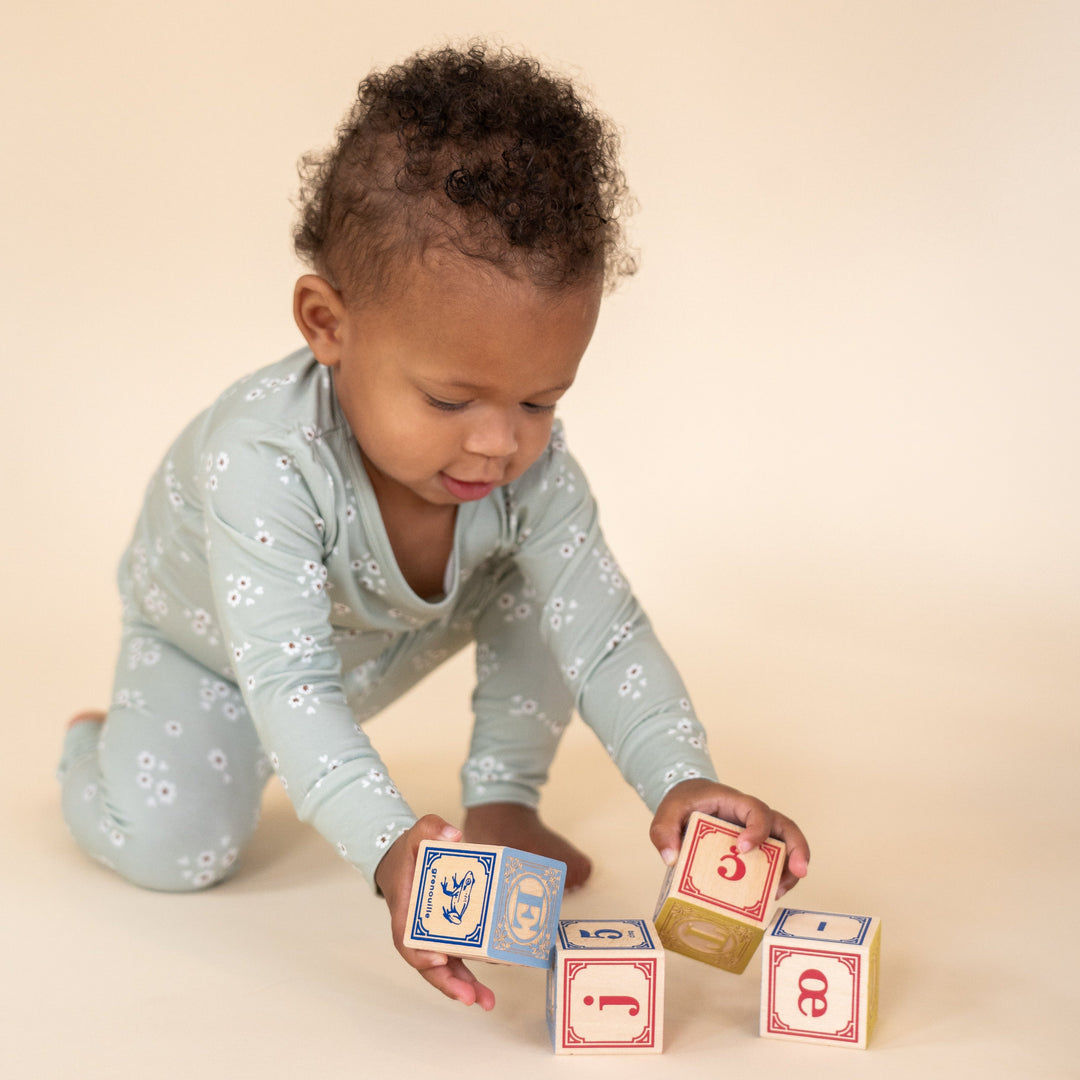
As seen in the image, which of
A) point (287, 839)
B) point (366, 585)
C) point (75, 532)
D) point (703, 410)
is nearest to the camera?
point (366, 585)

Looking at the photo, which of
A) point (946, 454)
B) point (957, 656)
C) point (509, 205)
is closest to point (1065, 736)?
point (957, 656)

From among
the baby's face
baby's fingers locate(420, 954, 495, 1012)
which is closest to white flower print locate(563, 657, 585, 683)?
the baby's face

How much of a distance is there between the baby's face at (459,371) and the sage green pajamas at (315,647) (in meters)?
0.11

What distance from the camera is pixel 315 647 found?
1371 mm

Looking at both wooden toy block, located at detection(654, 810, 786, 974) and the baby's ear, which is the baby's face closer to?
the baby's ear

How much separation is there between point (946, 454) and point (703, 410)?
19.0 inches

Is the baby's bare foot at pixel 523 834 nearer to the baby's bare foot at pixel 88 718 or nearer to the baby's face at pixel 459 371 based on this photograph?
the baby's face at pixel 459 371

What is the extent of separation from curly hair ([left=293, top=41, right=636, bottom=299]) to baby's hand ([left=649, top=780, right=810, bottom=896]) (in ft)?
1.61

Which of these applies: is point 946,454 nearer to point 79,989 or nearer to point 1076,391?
point 1076,391

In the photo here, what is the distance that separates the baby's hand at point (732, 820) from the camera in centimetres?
127

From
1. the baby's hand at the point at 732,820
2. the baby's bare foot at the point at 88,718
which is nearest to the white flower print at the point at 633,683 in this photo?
the baby's hand at the point at 732,820

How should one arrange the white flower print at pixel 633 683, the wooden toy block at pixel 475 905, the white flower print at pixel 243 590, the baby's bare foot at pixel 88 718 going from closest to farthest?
the wooden toy block at pixel 475 905 → the white flower print at pixel 243 590 → the white flower print at pixel 633 683 → the baby's bare foot at pixel 88 718

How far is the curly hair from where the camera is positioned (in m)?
1.29

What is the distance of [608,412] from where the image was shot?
2912mm
